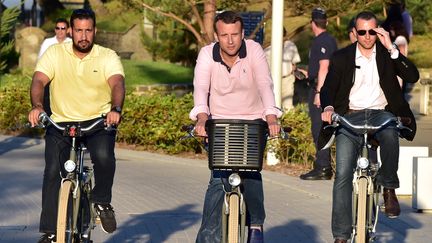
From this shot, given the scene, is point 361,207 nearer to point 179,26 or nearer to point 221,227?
point 221,227

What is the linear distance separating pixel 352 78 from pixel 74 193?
2055 millimetres

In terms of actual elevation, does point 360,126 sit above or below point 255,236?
above

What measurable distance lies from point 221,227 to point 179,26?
19.1 meters

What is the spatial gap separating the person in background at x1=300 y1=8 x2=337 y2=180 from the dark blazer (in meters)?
4.49

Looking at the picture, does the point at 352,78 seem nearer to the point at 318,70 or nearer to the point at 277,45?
the point at 318,70

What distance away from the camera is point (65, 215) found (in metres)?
7.27

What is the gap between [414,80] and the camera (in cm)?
802

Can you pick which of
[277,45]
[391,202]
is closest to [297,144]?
[277,45]

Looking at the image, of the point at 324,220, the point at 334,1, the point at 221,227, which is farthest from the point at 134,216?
the point at 334,1

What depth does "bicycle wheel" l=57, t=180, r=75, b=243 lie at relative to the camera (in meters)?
7.23

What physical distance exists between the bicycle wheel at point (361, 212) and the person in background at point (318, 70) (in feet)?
16.0

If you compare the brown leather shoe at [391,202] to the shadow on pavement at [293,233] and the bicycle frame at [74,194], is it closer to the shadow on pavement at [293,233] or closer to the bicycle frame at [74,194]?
the shadow on pavement at [293,233]

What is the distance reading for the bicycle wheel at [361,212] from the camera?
25.0ft

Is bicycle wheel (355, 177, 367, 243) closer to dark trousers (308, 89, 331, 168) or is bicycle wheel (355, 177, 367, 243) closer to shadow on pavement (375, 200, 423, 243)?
shadow on pavement (375, 200, 423, 243)
